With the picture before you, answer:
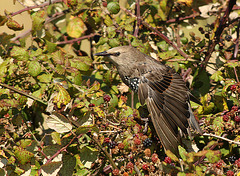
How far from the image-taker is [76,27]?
4027mm

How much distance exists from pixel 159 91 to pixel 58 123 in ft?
4.61

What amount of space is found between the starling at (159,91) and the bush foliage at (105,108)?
99 mm

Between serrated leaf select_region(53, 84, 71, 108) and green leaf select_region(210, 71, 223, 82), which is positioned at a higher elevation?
serrated leaf select_region(53, 84, 71, 108)

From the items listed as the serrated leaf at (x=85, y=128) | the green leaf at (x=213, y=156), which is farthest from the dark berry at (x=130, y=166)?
the green leaf at (x=213, y=156)

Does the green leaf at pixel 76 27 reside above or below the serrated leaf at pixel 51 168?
above

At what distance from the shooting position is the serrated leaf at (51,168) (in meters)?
2.60

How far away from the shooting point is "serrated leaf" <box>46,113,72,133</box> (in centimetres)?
266

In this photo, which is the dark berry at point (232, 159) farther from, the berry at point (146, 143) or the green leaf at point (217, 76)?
the green leaf at point (217, 76)

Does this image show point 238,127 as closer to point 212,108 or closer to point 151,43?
point 212,108

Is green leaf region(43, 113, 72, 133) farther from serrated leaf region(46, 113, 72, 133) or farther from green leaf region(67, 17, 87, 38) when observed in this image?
green leaf region(67, 17, 87, 38)

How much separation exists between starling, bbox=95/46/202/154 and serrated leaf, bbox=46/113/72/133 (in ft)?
2.57

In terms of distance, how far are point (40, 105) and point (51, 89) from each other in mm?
278

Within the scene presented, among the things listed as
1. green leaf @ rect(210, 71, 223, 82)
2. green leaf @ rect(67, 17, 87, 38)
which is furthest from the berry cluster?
green leaf @ rect(67, 17, 87, 38)

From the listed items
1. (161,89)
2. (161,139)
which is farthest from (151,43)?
(161,139)
